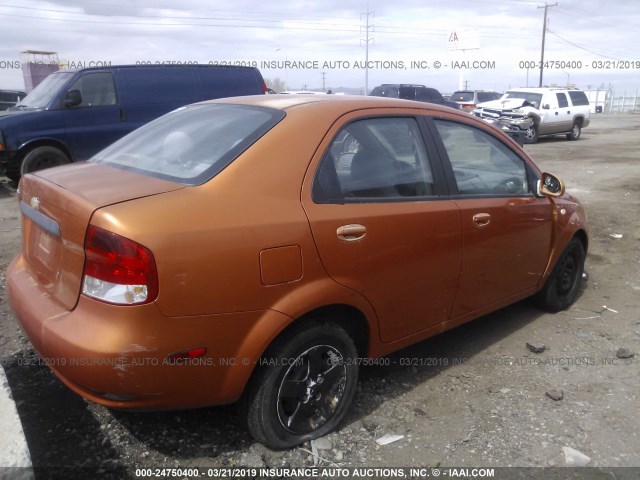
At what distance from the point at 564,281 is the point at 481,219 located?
168 cm

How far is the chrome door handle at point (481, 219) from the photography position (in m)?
3.33

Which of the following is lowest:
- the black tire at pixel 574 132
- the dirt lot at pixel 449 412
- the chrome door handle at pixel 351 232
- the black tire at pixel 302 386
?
the black tire at pixel 574 132

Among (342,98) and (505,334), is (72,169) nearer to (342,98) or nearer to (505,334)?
(342,98)

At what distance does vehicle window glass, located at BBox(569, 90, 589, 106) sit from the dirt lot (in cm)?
1869

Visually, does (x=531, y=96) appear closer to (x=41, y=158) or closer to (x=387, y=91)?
(x=387, y=91)

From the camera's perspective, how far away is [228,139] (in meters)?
2.74

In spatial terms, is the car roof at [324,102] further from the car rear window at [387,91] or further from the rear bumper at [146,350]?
the car rear window at [387,91]

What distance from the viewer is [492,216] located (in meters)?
3.45

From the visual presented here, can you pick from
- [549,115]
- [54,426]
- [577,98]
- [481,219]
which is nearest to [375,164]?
[481,219]

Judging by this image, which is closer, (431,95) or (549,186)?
(549,186)

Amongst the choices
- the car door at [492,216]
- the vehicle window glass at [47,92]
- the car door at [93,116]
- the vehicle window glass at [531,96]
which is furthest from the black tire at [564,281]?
the vehicle window glass at [531,96]

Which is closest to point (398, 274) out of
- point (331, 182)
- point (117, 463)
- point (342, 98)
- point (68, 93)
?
point (331, 182)

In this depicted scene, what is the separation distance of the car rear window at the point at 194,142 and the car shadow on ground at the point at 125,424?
3.35ft

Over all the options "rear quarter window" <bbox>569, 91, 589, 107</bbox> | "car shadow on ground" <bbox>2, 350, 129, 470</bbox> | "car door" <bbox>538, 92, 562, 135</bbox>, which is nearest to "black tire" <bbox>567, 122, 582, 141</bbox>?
"rear quarter window" <bbox>569, 91, 589, 107</bbox>
